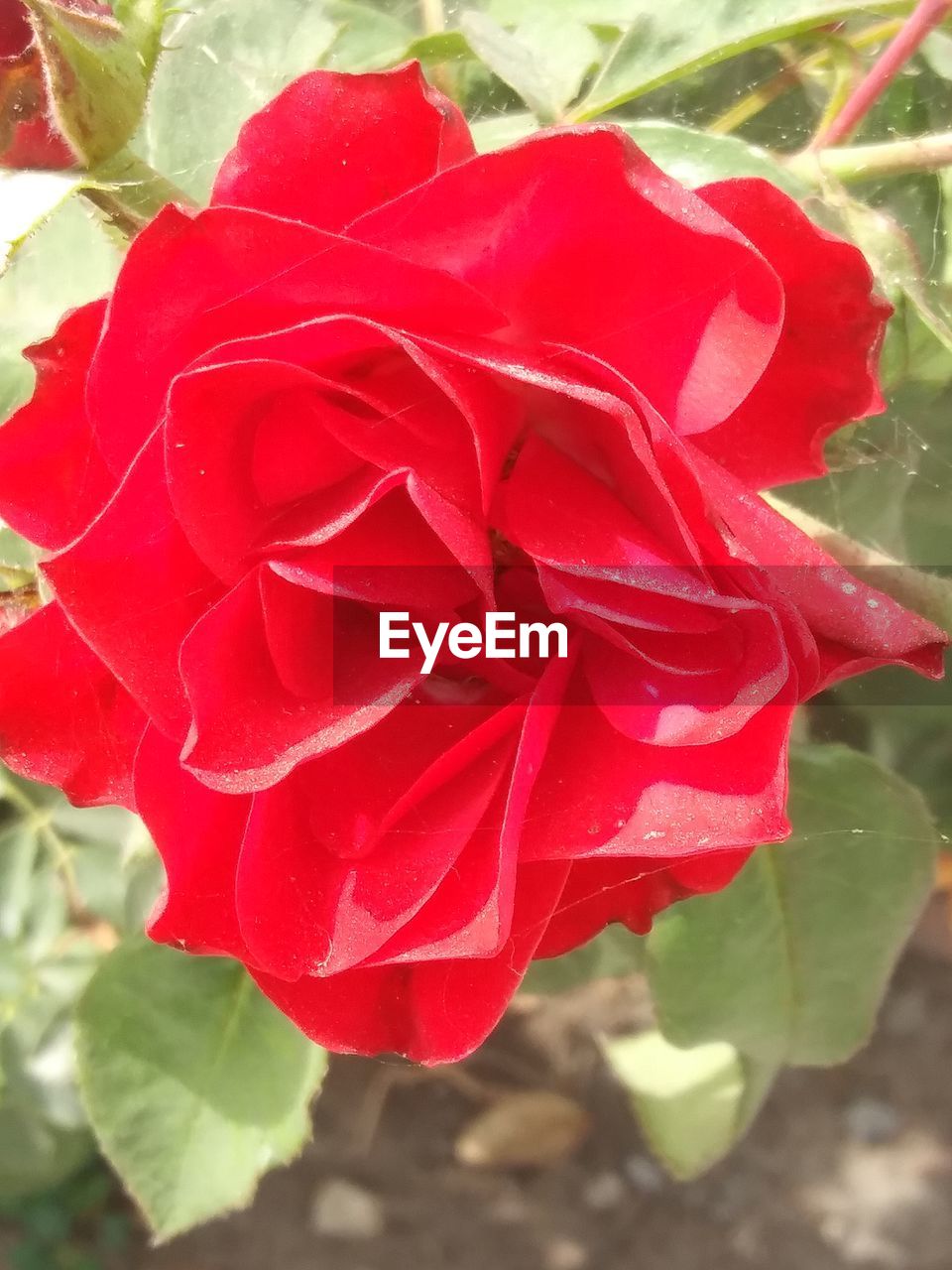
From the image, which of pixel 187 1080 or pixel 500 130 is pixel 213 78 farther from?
pixel 187 1080

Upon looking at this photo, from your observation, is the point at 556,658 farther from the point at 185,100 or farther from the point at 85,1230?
the point at 85,1230

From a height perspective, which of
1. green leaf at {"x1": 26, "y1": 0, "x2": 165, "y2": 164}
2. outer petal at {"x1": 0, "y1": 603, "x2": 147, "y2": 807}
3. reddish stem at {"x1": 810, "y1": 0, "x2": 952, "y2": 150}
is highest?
green leaf at {"x1": 26, "y1": 0, "x2": 165, "y2": 164}

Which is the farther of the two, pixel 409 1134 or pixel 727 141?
pixel 409 1134

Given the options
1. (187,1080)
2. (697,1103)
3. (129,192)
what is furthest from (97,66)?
(697,1103)

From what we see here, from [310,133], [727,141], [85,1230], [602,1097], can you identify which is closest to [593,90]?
[727,141]

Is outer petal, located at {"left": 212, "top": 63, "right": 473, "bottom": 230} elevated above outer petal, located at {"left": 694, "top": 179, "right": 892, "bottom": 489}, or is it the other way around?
outer petal, located at {"left": 212, "top": 63, "right": 473, "bottom": 230}

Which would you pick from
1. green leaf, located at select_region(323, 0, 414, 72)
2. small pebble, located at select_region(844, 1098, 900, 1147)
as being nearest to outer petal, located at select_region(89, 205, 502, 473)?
green leaf, located at select_region(323, 0, 414, 72)

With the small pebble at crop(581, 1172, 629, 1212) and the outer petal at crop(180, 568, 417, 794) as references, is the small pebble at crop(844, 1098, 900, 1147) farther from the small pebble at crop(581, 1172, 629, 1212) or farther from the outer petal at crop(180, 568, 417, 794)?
the outer petal at crop(180, 568, 417, 794)
